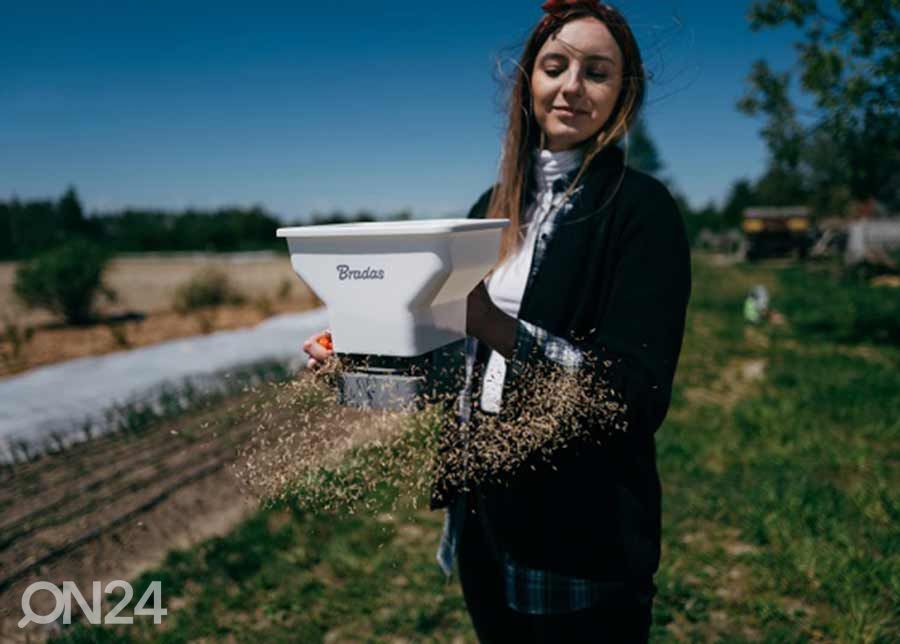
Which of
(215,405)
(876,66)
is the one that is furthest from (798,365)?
(215,405)

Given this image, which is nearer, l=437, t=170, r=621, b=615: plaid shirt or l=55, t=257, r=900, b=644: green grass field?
l=437, t=170, r=621, b=615: plaid shirt

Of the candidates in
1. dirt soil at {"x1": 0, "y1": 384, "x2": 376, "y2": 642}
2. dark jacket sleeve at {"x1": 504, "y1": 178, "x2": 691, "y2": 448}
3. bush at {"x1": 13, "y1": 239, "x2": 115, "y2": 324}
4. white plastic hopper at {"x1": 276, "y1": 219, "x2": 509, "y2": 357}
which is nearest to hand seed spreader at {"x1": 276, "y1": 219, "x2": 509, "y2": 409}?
white plastic hopper at {"x1": 276, "y1": 219, "x2": 509, "y2": 357}

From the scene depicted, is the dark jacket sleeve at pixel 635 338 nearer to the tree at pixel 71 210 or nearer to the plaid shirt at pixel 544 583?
the plaid shirt at pixel 544 583

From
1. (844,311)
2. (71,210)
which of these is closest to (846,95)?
(844,311)

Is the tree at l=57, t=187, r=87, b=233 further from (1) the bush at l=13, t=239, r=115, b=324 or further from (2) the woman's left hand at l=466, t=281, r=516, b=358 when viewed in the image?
(2) the woman's left hand at l=466, t=281, r=516, b=358

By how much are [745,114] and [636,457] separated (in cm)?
777

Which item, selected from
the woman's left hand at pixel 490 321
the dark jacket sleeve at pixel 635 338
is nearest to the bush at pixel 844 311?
the dark jacket sleeve at pixel 635 338

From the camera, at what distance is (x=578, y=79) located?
1.14m

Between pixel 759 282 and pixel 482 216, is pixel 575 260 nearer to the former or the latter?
pixel 482 216

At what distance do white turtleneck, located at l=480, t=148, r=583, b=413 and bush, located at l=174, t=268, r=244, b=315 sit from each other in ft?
33.9

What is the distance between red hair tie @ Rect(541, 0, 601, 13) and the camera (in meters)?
1.16

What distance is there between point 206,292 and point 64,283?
7.55ft

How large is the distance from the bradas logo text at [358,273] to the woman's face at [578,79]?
1.58 ft

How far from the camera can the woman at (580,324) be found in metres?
1.06
